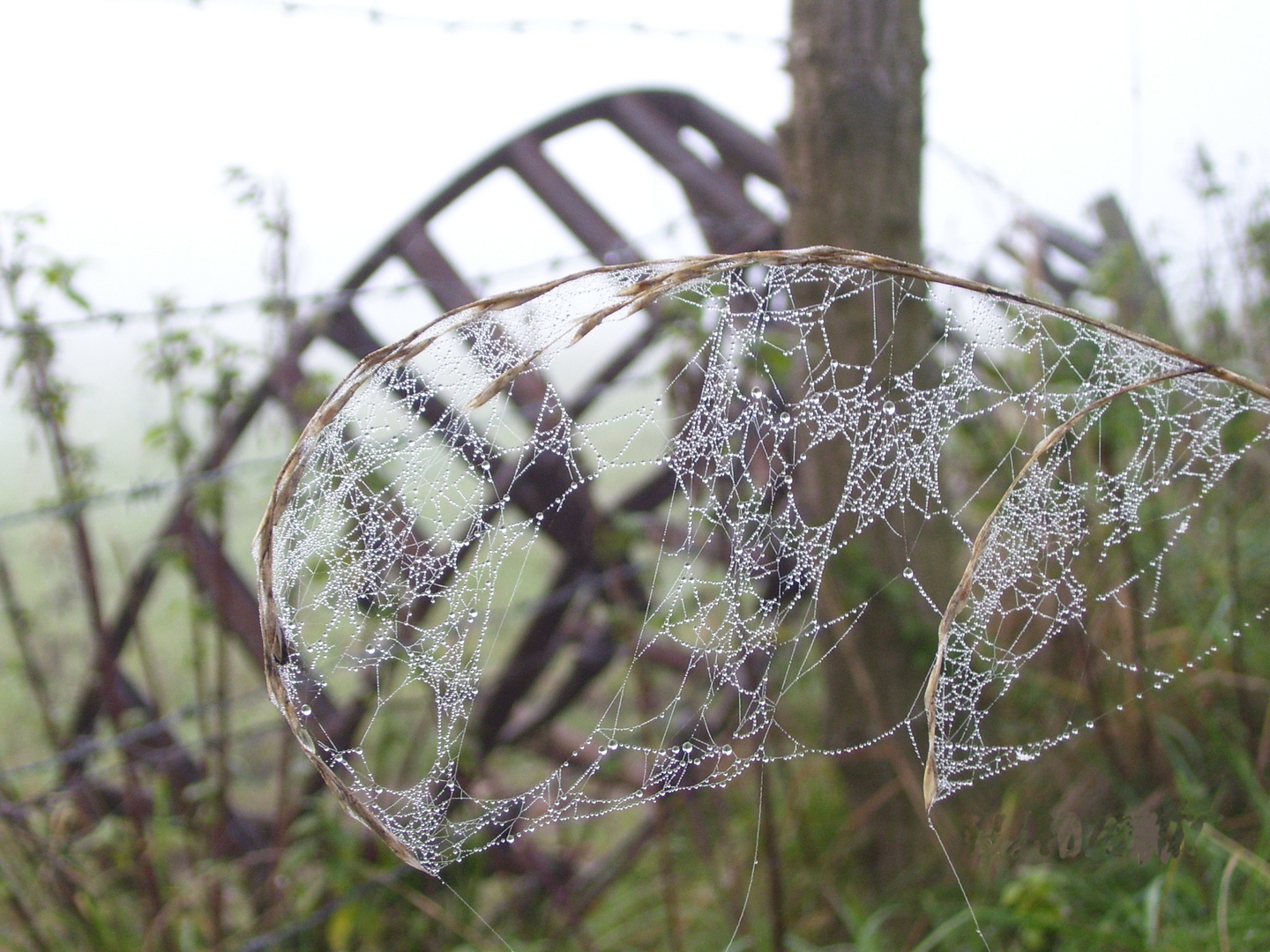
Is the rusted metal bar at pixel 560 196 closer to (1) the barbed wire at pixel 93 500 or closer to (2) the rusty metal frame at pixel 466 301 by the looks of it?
(2) the rusty metal frame at pixel 466 301

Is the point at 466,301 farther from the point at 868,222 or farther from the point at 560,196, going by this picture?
the point at 868,222

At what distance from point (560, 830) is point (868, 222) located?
1726mm

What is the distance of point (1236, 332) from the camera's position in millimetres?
3219

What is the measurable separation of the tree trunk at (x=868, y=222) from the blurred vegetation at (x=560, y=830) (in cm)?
34

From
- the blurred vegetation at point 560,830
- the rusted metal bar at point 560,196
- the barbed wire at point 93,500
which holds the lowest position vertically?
the blurred vegetation at point 560,830

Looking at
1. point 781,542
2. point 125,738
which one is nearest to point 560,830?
point 125,738

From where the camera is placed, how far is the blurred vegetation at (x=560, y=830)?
5.78 ft

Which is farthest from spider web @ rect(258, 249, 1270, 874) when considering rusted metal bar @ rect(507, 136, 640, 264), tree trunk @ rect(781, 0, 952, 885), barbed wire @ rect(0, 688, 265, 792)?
rusted metal bar @ rect(507, 136, 640, 264)

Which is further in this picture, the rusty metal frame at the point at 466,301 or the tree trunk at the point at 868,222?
the rusty metal frame at the point at 466,301

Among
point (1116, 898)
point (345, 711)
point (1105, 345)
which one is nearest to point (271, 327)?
point (345, 711)

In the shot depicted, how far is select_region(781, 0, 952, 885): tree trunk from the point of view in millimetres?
1954

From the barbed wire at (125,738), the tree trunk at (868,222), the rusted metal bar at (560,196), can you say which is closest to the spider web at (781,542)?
the tree trunk at (868,222)

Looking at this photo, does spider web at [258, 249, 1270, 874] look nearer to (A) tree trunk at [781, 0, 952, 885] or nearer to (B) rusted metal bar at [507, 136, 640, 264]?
(A) tree trunk at [781, 0, 952, 885]

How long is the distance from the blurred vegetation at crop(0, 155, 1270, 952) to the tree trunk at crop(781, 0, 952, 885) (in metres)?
0.34
